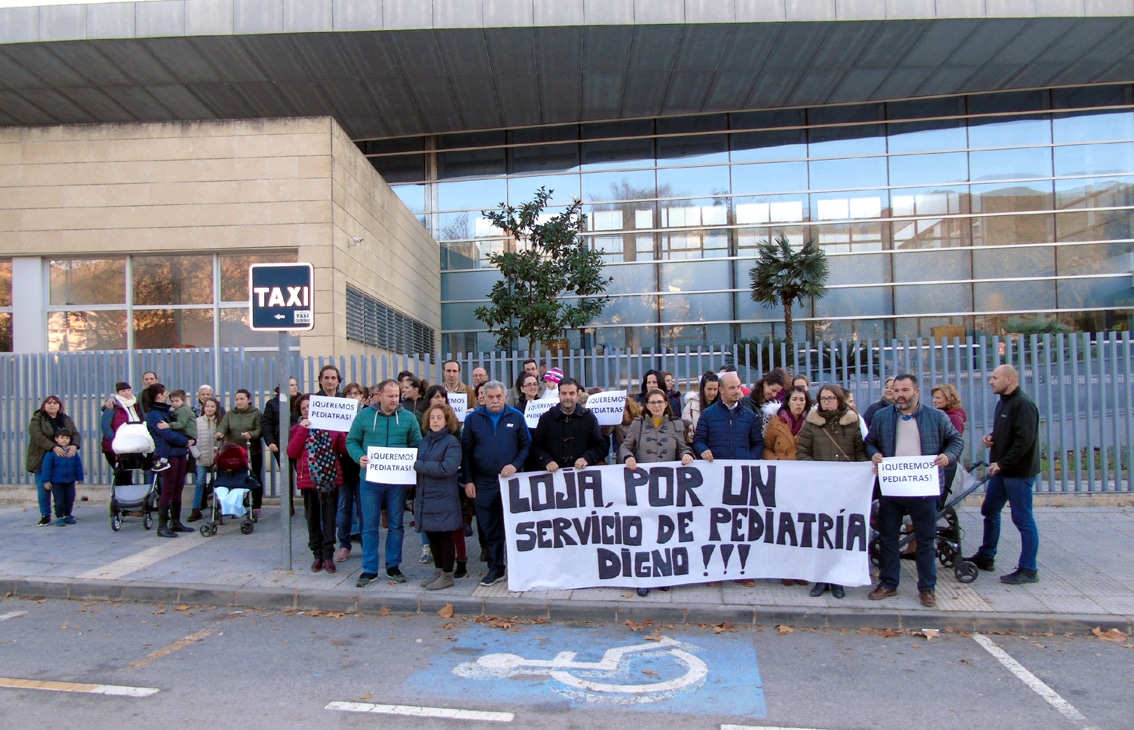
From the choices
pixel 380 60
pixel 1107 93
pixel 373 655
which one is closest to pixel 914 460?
pixel 373 655

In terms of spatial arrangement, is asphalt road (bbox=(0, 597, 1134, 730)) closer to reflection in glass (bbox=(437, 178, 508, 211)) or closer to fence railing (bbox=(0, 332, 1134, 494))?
fence railing (bbox=(0, 332, 1134, 494))

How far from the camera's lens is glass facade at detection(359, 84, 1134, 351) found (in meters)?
21.0

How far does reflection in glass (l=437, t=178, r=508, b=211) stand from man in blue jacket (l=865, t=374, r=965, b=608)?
658 inches

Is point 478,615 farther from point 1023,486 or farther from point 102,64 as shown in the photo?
point 102,64

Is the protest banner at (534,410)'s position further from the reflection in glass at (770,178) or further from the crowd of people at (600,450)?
the reflection in glass at (770,178)

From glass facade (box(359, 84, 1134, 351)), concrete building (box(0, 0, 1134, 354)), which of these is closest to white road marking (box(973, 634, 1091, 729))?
concrete building (box(0, 0, 1134, 354))

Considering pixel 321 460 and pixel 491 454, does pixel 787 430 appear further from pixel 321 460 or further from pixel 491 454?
pixel 321 460

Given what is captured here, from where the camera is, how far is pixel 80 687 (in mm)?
5207

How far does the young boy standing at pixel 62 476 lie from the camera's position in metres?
10.4

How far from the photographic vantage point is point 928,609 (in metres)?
6.62

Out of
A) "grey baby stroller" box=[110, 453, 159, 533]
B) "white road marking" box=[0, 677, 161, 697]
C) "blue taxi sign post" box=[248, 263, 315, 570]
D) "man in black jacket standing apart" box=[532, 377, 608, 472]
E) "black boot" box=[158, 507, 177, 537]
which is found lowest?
"white road marking" box=[0, 677, 161, 697]

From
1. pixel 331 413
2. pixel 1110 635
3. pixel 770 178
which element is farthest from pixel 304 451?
pixel 770 178

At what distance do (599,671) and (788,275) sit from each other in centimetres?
1614

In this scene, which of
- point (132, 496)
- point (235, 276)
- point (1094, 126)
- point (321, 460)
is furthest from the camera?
point (1094, 126)
